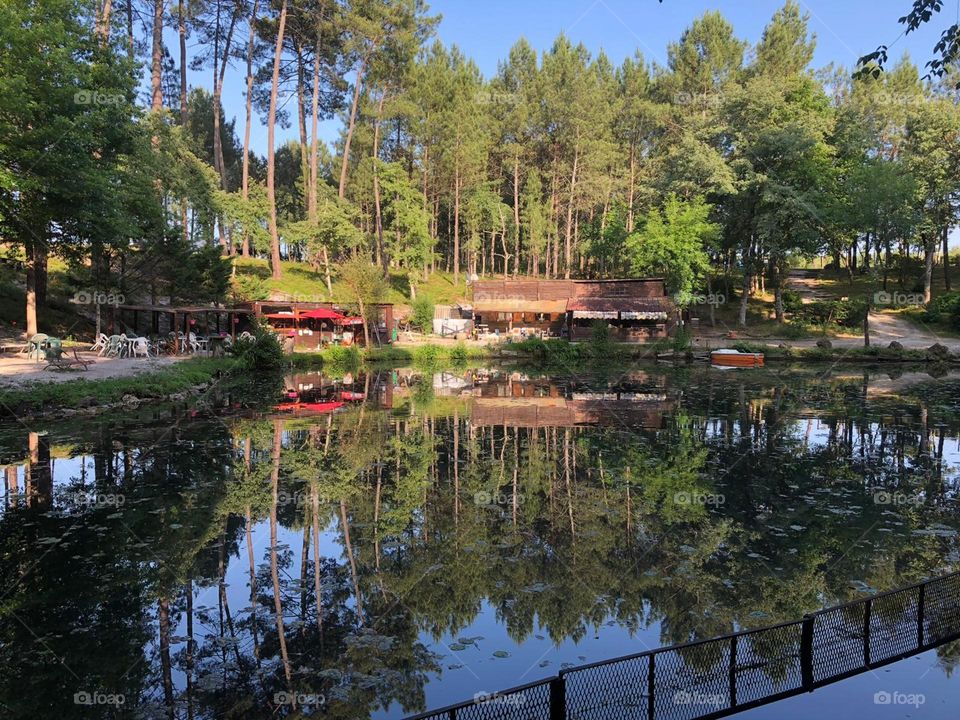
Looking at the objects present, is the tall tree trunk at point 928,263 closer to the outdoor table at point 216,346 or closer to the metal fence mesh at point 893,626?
the outdoor table at point 216,346

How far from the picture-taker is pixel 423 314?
40.8 metres

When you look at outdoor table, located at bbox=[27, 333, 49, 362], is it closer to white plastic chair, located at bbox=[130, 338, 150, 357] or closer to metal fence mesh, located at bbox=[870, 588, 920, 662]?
white plastic chair, located at bbox=[130, 338, 150, 357]

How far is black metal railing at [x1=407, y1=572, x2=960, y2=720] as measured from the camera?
4.11 metres

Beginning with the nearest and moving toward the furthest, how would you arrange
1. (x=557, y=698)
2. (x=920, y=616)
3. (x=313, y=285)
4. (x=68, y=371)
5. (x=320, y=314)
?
(x=557, y=698)
(x=920, y=616)
(x=68, y=371)
(x=320, y=314)
(x=313, y=285)

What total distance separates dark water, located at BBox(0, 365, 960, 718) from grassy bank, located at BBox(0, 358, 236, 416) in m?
0.88

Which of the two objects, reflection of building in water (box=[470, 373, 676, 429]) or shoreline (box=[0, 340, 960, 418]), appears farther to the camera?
shoreline (box=[0, 340, 960, 418])

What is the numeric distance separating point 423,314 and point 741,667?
36912 millimetres

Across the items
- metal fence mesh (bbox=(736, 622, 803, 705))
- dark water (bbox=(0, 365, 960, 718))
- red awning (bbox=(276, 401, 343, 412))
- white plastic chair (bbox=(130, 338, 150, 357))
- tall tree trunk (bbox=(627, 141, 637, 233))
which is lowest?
dark water (bbox=(0, 365, 960, 718))

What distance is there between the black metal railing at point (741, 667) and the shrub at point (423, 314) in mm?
36396

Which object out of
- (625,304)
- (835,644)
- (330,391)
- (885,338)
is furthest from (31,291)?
(885,338)

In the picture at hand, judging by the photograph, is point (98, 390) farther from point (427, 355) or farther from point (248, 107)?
point (248, 107)

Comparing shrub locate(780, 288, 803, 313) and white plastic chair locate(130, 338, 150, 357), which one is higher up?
shrub locate(780, 288, 803, 313)

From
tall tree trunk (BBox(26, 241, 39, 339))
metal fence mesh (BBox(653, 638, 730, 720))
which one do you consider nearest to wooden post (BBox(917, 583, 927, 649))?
metal fence mesh (BBox(653, 638, 730, 720))

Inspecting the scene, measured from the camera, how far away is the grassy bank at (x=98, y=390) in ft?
49.5
